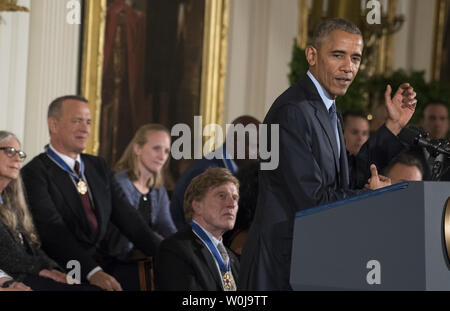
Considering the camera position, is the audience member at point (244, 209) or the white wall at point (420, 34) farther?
the white wall at point (420, 34)

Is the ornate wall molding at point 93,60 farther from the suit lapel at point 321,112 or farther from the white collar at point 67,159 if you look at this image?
the suit lapel at point 321,112

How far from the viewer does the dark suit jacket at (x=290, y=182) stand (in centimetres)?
315

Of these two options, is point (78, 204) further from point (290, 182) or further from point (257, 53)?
point (257, 53)

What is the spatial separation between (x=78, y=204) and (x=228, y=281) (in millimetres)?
1555

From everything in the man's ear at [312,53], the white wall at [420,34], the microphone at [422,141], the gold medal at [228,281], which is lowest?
the gold medal at [228,281]

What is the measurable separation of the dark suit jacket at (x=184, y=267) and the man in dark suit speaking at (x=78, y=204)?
101 centimetres

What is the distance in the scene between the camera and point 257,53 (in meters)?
10.3

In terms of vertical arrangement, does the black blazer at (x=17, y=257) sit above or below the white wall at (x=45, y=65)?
below

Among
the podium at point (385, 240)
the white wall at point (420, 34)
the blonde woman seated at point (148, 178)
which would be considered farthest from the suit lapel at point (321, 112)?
the white wall at point (420, 34)

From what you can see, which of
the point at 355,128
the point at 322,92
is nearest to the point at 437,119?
the point at 355,128

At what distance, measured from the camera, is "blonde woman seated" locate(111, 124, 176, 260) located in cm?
692

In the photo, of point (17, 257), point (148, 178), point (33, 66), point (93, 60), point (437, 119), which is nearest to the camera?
point (17, 257)

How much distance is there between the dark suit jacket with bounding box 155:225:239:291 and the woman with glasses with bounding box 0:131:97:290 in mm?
912

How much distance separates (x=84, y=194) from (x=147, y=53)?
3117mm
